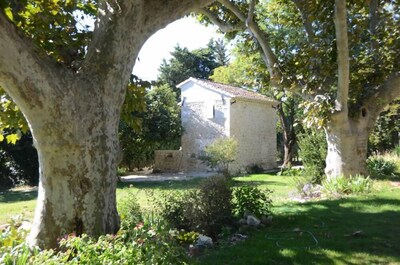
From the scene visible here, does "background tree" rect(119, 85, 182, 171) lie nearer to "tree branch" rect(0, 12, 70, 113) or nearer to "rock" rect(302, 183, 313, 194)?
"rock" rect(302, 183, 313, 194)

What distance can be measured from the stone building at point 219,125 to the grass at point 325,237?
52.3 ft

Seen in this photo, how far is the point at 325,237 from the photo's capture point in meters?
6.18

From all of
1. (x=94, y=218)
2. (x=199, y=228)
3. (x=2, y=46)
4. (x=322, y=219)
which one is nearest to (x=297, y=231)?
(x=322, y=219)

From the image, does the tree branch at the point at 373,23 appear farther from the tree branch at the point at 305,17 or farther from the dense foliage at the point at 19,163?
the dense foliage at the point at 19,163

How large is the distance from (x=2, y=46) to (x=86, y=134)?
1.29 m

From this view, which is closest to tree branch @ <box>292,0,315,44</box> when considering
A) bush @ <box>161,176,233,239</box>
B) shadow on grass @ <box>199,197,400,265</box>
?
shadow on grass @ <box>199,197,400,265</box>

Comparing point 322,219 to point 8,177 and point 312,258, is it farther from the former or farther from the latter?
point 8,177

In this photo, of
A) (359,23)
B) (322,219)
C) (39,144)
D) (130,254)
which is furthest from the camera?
(359,23)

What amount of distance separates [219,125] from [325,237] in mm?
19108

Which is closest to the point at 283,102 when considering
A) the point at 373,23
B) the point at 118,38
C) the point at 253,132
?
the point at 253,132

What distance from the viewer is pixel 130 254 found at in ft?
11.4

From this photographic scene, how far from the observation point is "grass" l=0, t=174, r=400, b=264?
5156mm

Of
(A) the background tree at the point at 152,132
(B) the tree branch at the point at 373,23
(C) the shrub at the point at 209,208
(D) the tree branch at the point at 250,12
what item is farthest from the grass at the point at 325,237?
(A) the background tree at the point at 152,132

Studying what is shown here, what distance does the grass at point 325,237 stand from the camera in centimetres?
516
